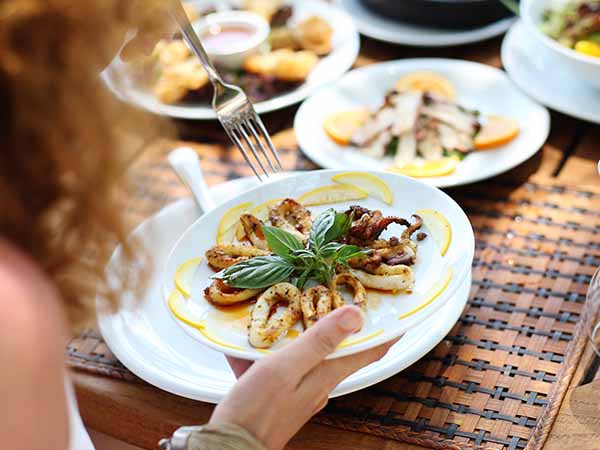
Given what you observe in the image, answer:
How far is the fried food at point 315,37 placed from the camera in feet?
7.08

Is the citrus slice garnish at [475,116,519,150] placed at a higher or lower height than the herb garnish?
lower

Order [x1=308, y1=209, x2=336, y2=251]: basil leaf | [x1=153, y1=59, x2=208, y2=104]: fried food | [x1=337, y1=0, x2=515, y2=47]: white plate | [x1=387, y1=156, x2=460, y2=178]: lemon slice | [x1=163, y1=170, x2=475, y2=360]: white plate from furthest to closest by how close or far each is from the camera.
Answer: [x1=337, y1=0, x2=515, y2=47]: white plate
[x1=153, y1=59, x2=208, y2=104]: fried food
[x1=387, y1=156, x2=460, y2=178]: lemon slice
[x1=308, y1=209, x2=336, y2=251]: basil leaf
[x1=163, y1=170, x2=475, y2=360]: white plate

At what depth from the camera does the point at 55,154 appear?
683 mm

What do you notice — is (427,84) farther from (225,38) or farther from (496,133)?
(225,38)

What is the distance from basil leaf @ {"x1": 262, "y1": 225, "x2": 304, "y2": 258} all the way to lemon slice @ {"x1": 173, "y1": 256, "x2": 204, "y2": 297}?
5.9 inches

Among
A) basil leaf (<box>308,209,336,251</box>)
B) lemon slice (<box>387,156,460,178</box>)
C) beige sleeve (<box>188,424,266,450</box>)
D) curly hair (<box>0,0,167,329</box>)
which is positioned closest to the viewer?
curly hair (<box>0,0,167,329</box>)

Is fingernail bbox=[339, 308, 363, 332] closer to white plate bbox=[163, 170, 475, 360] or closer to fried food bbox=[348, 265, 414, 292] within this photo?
white plate bbox=[163, 170, 475, 360]

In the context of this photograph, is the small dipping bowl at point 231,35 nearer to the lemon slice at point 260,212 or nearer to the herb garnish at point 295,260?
the lemon slice at point 260,212

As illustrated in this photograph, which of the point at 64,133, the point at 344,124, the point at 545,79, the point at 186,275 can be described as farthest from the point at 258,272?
the point at 545,79

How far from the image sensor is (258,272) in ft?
3.78

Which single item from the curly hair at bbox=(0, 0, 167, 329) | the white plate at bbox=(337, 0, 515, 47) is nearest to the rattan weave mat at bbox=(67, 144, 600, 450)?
the curly hair at bbox=(0, 0, 167, 329)

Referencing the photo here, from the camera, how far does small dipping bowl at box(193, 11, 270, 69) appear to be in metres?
2.06

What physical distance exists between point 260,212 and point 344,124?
0.50 metres

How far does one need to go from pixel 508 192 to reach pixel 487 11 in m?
0.74
